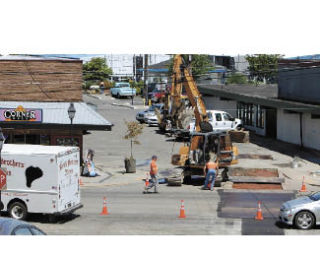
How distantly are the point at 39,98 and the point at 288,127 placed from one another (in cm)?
1113

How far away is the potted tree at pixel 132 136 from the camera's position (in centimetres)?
2472

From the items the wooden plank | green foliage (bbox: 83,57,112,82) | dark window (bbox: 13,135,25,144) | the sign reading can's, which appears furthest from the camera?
the wooden plank

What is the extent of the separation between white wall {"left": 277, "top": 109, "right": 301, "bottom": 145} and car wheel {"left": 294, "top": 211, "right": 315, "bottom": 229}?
8126 mm

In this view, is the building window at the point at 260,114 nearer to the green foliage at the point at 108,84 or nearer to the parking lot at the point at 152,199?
the parking lot at the point at 152,199

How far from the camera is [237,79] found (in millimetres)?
26906

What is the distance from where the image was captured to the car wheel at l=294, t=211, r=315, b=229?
760 inches

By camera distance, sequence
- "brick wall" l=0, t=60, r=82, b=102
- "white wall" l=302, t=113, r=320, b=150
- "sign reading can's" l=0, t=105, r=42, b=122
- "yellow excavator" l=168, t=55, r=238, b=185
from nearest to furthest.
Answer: "sign reading can's" l=0, t=105, r=42, b=122, "brick wall" l=0, t=60, r=82, b=102, "yellow excavator" l=168, t=55, r=238, b=185, "white wall" l=302, t=113, r=320, b=150

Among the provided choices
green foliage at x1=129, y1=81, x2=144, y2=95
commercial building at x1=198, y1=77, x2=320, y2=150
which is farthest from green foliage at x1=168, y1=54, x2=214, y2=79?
green foliage at x1=129, y1=81, x2=144, y2=95

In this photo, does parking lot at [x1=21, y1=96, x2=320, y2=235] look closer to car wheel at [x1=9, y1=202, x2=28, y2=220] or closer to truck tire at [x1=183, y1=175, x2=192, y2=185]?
truck tire at [x1=183, y1=175, x2=192, y2=185]

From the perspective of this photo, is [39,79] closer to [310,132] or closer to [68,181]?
[68,181]

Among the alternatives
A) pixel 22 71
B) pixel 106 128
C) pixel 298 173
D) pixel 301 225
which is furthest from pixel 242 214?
pixel 22 71

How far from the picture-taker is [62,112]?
71.9 feet

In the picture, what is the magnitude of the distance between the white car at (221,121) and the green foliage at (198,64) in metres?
1.92

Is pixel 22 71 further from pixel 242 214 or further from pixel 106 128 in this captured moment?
pixel 242 214
